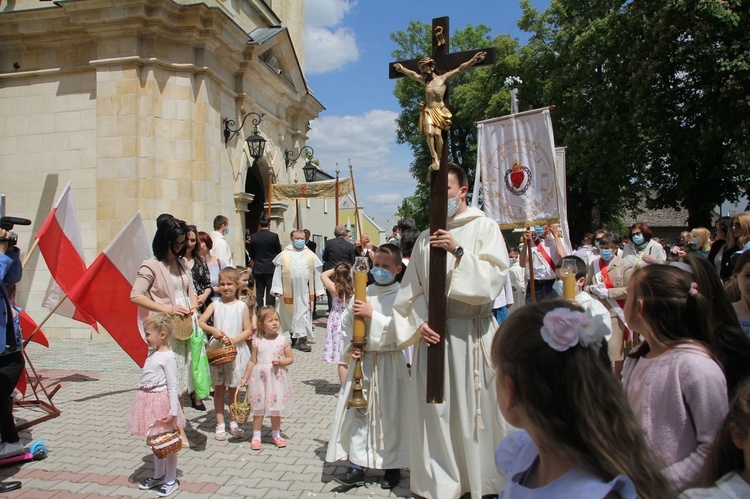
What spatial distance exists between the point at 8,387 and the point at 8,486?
0.76 metres

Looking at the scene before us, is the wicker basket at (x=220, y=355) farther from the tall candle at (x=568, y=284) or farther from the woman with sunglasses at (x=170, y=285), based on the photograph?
the tall candle at (x=568, y=284)

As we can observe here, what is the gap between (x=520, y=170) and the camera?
20.4ft

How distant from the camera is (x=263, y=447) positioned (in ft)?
16.3

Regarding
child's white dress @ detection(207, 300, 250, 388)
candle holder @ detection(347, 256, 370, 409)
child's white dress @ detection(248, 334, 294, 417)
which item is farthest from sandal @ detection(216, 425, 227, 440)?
candle holder @ detection(347, 256, 370, 409)

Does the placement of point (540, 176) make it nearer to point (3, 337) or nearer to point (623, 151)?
point (3, 337)

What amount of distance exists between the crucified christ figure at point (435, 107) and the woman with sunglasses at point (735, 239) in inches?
158

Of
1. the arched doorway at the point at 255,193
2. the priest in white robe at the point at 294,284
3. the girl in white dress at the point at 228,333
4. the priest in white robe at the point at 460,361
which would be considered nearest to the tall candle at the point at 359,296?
the priest in white robe at the point at 460,361

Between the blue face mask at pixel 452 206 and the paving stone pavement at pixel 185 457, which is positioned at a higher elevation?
the blue face mask at pixel 452 206

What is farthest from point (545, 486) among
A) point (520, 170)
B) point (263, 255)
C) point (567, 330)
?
point (263, 255)

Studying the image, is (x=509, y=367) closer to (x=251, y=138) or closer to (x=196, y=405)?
(x=196, y=405)

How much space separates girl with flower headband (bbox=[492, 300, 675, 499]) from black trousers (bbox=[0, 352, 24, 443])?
14.1 ft

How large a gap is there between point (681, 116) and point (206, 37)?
46.2 feet

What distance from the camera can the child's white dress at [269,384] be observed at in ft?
16.1

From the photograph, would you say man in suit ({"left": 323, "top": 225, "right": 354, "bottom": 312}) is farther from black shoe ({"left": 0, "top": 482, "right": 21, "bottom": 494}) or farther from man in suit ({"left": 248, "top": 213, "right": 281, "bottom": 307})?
black shoe ({"left": 0, "top": 482, "right": 21, "bottom": 494})
